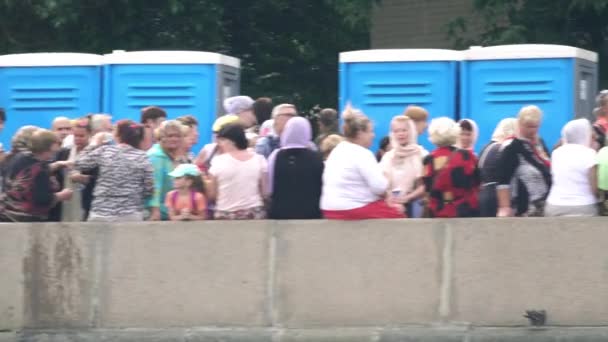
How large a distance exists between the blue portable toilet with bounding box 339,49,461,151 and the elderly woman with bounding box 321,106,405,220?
2.91 metres

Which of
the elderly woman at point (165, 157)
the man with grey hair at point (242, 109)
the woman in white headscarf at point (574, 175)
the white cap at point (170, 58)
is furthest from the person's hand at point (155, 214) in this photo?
the white cap at point (170, 58)

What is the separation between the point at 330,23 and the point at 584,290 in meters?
12.8

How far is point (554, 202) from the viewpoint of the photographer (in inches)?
422

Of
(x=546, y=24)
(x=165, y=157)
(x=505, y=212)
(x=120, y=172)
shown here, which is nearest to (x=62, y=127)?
(x=165, y=157)

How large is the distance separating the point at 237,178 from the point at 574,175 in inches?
94.8

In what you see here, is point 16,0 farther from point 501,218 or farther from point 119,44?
point 501,218

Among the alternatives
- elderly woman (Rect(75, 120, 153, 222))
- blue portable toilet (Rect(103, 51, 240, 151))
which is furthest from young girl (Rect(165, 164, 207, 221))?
blue portable toilet (Rect(103, 51, 240, 151))

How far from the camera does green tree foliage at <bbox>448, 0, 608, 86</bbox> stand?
18953 mm

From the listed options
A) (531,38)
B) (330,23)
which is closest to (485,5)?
(531,38)

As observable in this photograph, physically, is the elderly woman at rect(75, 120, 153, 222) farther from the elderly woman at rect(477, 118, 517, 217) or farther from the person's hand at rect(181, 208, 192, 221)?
the elderly woman at rect(477, 118, 517, 217)

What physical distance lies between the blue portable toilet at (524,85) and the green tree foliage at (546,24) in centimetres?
503

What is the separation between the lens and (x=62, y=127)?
1335 centimetres

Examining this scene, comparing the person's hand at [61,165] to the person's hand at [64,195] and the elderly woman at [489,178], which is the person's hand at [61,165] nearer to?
the person's hand at [64,195]

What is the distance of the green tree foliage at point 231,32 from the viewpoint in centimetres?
2011
